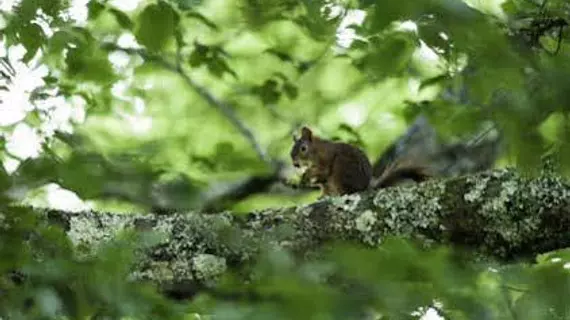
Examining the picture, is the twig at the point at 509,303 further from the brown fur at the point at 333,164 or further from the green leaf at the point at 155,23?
the brown fur at the point at 333,164

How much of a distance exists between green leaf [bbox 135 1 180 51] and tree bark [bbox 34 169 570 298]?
108 centimetres

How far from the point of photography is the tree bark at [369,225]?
2.74 meters

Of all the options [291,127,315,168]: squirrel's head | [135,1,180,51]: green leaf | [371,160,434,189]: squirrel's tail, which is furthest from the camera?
[291,127,315,168]: squirrel's head

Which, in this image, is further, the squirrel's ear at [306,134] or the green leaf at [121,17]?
the squirrel's ear at [306,134]

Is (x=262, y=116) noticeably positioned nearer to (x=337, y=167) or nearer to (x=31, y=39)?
(x=337, y=167)

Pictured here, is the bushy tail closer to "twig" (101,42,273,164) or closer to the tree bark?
"twig" (101,42,273,164)

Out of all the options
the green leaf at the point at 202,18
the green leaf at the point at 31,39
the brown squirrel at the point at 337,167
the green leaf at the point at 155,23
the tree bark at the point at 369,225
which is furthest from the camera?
the green leaf at the point at 202,18

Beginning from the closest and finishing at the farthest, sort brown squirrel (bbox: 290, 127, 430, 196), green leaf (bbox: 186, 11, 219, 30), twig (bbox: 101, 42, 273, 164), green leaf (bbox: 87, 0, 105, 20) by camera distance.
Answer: green leaf (bbox: 87, 0, 105, 20)
brown squirrel (bbox: 290, 127, 430, 196)
green leaf (bbox: 186, 11, 219, 30)
twig (bbox: 101, 42, 273, 164)

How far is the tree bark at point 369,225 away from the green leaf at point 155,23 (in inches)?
42.4

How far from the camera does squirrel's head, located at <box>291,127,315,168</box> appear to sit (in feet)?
18.1

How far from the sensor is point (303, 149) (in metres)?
5.65

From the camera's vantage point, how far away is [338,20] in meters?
3.28

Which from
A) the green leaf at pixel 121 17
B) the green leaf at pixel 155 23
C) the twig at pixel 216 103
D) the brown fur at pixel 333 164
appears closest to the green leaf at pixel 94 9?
the green leaf at pixel 121 17

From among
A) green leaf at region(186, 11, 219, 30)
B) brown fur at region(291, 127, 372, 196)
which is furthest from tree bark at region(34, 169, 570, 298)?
green leaf at region(186, 11, 219, 30)
